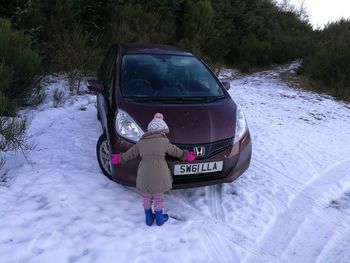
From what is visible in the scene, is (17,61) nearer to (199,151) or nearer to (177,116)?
(177,116)

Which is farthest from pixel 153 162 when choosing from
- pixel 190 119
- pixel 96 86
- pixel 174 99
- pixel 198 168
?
pixel 96 86

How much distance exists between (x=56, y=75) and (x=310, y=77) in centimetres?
911

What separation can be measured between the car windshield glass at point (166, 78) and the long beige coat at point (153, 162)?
1123 mm

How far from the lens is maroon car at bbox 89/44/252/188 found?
411cm

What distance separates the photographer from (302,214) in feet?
14.5

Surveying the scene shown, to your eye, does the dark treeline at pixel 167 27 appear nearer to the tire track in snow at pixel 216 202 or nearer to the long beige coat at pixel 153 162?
the tire track in snow at pixel 216 202

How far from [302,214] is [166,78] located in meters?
2.45

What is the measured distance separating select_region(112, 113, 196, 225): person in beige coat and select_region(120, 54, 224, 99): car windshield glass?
3.54 ft

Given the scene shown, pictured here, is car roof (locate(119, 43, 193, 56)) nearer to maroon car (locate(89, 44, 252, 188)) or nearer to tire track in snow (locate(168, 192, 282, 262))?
maroon car (locate(89, 44, 252, 188))

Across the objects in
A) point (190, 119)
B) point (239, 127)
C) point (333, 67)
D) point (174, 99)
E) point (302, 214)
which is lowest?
point (302, 214)

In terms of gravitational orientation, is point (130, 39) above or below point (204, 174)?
above

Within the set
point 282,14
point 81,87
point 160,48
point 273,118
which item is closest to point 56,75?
point 81,87

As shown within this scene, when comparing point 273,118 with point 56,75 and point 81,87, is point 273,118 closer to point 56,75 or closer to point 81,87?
point 81,87

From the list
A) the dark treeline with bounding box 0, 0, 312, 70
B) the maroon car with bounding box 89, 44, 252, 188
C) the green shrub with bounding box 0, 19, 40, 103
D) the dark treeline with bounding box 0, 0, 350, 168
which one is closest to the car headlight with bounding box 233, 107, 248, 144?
the maroon car with bounding box 89, 44, 252, 188
